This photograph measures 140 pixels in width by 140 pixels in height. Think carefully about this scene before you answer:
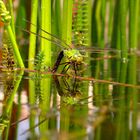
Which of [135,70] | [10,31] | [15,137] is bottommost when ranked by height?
[15,137]

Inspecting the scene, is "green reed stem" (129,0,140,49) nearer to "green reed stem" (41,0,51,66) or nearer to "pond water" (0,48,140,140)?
"pond water" (0,48,140,140)

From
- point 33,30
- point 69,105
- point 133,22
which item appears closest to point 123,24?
point 133,22

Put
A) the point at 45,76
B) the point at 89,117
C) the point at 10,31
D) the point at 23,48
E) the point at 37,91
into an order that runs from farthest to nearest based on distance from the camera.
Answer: the point at 23,48, the point at 45,76, the point at 10,31, the point at 37,91, the point at 89,117

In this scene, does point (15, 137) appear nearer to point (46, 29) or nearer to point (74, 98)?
point (74, 98)

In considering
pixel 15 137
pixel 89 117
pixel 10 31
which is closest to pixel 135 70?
pixel 10 31

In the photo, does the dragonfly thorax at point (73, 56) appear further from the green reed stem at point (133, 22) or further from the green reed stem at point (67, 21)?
the green reed stem at point (133, 22)

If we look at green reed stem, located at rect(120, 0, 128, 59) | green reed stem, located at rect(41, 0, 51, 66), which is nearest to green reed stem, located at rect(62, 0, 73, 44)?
green reed stem, located at rect(41, 0, 51, 66)

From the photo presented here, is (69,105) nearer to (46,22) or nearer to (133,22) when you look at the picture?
(46,22)
